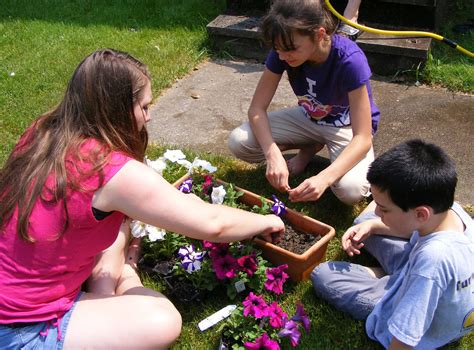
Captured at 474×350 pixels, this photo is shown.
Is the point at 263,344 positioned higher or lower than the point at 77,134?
lower

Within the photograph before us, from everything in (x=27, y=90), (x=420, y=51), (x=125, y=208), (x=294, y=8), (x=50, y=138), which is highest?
(x=294, y=8)

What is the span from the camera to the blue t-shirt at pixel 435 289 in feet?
6.11

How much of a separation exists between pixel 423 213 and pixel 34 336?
57.1 inches

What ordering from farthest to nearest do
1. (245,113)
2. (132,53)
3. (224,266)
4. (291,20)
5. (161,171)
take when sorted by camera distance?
(132,53) < (245,113) < (161,171) < (291,20) < (224,266)

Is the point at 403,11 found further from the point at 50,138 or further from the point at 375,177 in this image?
the point at 50,138

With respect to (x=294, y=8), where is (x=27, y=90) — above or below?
below

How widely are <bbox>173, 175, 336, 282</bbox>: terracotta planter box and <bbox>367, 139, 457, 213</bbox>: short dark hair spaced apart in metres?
0.63

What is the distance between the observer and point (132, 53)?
16.1 ft

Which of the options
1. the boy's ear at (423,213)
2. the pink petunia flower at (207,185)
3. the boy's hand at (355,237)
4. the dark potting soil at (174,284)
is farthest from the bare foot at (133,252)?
the boy's ear at (423,213)

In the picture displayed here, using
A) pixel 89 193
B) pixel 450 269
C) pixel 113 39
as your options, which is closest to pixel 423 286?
pixel 450 269

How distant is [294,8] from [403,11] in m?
2.61

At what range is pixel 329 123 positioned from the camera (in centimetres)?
316

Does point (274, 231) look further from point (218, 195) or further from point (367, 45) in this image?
point (367, 45)

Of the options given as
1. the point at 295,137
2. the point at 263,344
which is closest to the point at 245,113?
the point at 295,137
